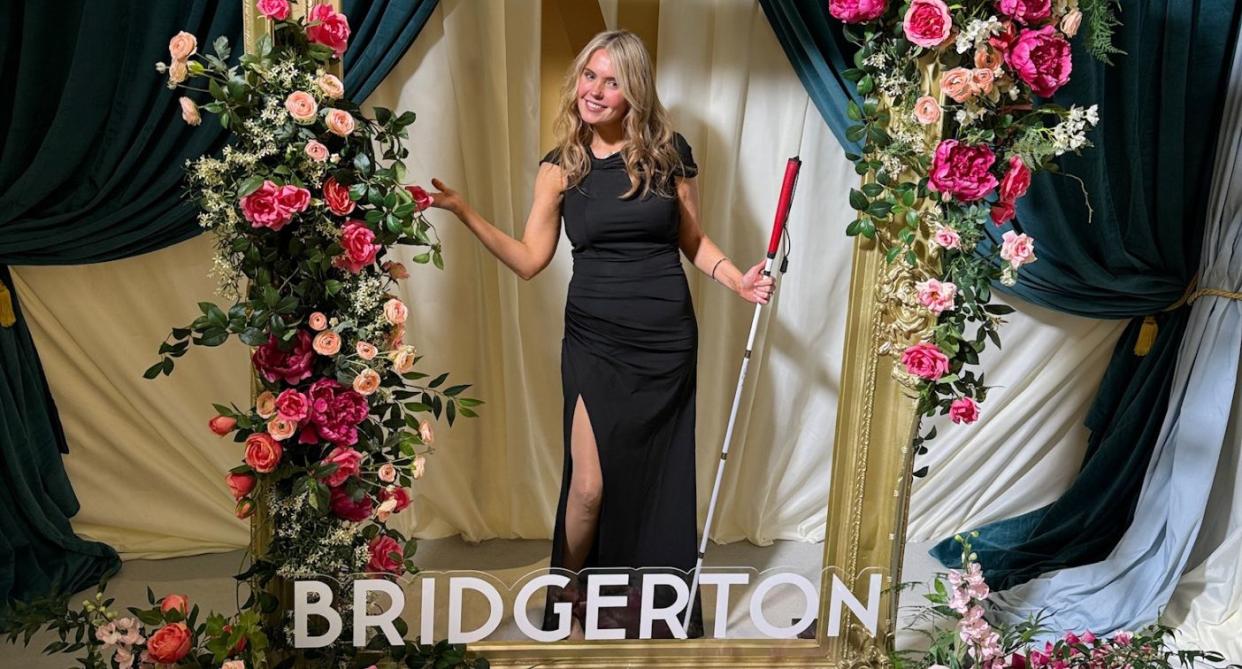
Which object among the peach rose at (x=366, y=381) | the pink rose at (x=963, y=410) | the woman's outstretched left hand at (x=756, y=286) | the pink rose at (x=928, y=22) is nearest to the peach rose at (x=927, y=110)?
the pink rose at (x=928, y=22)

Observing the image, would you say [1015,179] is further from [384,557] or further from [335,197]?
[384,557]

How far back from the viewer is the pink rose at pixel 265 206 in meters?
2.15

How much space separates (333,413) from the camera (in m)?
2.30

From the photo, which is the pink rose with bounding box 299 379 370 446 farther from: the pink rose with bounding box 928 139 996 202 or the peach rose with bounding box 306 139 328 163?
the pink rose with bounding box 928 139 996 202

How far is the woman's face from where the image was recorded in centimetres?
241

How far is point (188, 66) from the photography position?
7.04ft

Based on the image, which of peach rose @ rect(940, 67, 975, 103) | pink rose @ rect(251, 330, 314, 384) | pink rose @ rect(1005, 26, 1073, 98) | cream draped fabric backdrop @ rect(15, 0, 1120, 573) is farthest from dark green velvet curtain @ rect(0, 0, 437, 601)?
pink rose @ rect(1005, 26, 1073, 98)

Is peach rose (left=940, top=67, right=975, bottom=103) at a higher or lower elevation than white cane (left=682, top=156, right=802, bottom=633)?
higher

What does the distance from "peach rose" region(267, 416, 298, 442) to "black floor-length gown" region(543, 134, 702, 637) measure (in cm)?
64

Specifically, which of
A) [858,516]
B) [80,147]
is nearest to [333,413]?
[80,147]

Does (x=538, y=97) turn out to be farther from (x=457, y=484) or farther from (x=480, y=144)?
(x=457, y=484)

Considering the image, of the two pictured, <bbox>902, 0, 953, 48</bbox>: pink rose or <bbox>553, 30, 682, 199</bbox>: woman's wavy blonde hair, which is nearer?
<bbox>902, 0, 953, 48</bbox>: pink rose

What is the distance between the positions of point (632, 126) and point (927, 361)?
32.9 inches

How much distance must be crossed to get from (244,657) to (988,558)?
2061 mm
